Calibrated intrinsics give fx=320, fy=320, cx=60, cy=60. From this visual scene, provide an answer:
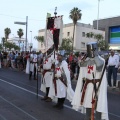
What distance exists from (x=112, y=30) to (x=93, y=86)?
6263 centimetres

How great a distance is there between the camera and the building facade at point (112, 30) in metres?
64.8

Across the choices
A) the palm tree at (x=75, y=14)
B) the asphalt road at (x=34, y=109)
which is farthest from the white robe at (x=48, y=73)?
the palm tree at (x=75, y=14)

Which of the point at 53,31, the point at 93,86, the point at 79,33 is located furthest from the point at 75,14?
the point at 93,86

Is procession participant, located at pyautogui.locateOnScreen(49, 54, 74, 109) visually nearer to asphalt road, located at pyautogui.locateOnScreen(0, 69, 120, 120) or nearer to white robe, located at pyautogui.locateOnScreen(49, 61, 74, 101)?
white robe, located at pyautogui.locateOnScreen(49, 61, 74, 101)

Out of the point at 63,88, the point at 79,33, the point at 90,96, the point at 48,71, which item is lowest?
the point at 63,88

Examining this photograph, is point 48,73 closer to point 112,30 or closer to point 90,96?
point 90,96

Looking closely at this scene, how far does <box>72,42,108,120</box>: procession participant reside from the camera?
265 inches

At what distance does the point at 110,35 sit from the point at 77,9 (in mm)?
8918

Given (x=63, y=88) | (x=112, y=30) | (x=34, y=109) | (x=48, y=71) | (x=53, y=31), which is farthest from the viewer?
(x=112, y=30)

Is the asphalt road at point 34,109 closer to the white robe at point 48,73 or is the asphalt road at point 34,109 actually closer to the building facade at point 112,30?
the white robe at point 48,73

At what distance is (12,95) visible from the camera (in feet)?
40.3

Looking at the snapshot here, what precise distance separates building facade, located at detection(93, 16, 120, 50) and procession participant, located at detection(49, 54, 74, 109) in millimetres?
54112

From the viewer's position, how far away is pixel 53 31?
11.6m

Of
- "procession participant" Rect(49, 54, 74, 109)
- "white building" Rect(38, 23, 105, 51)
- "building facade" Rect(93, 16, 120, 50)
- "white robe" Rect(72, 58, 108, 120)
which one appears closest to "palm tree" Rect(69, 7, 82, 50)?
"white building" Rect(38, 23, 105, 51)
